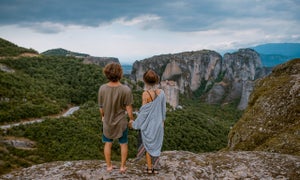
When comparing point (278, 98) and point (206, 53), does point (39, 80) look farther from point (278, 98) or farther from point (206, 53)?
point (206, 53)

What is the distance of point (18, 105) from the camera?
4288 cm

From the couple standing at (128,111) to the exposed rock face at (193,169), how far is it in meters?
0.53

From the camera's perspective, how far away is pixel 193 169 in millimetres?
7699

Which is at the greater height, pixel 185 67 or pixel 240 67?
pixel 185 67

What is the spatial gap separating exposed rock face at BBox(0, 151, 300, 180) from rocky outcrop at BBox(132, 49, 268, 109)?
118609 mm

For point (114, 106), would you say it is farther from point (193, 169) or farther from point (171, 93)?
point (171, 93)

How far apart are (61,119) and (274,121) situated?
3531 cm

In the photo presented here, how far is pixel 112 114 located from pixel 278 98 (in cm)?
911

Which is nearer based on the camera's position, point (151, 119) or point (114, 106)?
point (114, 106)

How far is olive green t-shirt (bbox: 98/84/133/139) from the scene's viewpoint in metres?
6.80

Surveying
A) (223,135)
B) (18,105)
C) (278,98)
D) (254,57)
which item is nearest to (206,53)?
(254,57)

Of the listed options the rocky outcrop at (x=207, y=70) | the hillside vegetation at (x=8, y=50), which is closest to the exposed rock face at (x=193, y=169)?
the hillside vegetation at (x=8, y=50)

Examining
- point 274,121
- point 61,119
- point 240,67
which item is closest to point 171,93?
point 61,119

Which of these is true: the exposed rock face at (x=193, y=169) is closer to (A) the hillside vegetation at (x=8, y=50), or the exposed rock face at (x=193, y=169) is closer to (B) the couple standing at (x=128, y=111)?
(B) the couple standing at (x=128, y=111)
